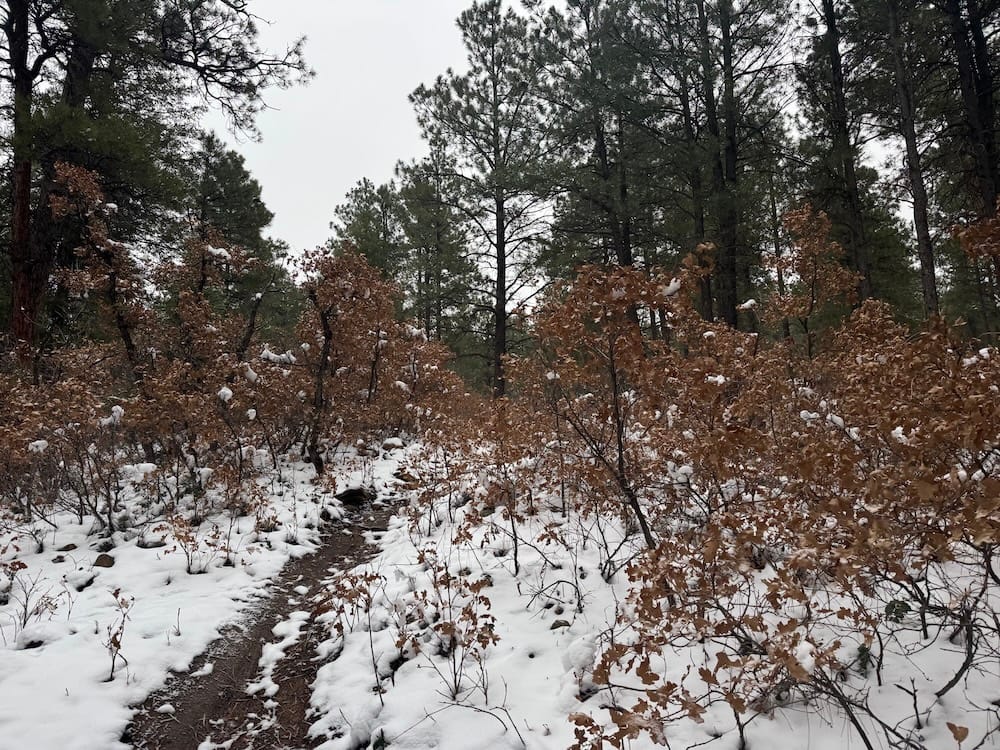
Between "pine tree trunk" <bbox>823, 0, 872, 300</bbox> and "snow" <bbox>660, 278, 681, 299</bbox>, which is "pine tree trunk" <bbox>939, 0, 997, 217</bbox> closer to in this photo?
"pine tree trunk" <bbox>823, 0, 872, 300</bbox>

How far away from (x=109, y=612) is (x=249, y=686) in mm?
1422

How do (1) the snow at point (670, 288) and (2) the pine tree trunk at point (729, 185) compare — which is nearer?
(1) the snow at point (670, 288)

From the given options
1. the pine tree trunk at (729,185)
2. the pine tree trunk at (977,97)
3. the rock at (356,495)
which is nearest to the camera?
the rock at (356,495)

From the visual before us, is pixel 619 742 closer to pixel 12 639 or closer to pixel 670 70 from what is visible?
pixel 12 639

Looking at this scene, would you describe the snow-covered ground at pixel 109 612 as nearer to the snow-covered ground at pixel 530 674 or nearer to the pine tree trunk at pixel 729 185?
the snow-covered ground at pixel 530 674

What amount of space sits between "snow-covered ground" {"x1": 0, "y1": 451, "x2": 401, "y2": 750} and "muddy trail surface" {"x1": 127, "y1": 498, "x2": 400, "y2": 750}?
0.36ft

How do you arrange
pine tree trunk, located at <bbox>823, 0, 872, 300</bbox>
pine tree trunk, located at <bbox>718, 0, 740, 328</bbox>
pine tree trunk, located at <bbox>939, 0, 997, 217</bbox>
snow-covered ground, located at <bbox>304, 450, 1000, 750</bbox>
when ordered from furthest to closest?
pine tree trunk, located at <bbox>823, 0, 872, 300</bbox>, pine tree trunk, located at <bbox>718, 0, 740, 328</bbox>, pine tree trunk, located at <bbox>939, 0, 997, 217</bbox>, snow-covered ground, located at <bbox>304, 450, 1000, 750</bbox>

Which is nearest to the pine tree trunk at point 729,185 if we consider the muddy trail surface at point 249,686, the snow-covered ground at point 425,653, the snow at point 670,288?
the snow-covered ground at point 425,653

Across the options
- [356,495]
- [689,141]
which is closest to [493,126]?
[689,141]

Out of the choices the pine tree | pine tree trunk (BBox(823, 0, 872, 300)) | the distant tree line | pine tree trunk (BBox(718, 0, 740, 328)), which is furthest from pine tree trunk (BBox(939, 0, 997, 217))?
the pine tree

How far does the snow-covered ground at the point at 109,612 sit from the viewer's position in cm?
286

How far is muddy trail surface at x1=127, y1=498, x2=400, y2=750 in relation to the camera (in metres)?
2.92

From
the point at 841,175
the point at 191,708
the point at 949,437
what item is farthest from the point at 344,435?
the point at 841,175

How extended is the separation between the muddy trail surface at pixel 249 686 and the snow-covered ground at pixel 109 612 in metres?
0.11
